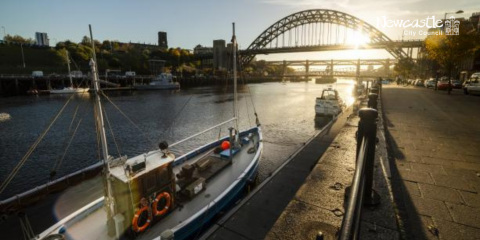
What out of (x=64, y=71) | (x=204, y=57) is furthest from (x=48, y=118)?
(x=204, y=57)

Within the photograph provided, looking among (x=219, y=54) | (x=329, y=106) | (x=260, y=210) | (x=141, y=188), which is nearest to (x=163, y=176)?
(x=141, y=188)

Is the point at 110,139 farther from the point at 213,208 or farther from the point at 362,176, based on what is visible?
the point at 362,176

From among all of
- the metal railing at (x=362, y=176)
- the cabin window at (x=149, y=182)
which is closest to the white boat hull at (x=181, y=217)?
the cabin window at (x=149, y=182)

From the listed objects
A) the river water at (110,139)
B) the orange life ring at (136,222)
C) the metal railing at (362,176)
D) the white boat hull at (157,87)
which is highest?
the white boat hull at (157,87)

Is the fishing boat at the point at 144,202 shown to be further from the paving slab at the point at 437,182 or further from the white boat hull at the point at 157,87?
the white boat hull at the point at 157,87

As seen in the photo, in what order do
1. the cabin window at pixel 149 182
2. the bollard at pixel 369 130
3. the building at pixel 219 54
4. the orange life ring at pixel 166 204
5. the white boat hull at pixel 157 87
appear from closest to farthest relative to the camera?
the bollard at pixel 369 130, the cabin window at pixel 149 182, the orange life ring at pixel 166 204, the building at pixel 219 54, the white boat hull at pixel 157 87

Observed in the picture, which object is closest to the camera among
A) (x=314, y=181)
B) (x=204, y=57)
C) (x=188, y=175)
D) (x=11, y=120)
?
(x=314, y=181)

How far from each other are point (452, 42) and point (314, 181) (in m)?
40.5

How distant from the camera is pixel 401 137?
9336 millimetres

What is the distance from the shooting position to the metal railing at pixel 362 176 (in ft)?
6.19

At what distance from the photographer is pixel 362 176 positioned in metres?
2.61

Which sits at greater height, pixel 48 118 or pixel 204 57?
pixel 204 57

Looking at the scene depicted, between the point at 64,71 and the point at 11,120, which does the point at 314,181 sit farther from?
the point at 64,71

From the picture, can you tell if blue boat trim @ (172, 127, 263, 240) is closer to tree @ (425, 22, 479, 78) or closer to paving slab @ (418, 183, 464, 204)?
paving slab @ (418, 183, 464, 204)
